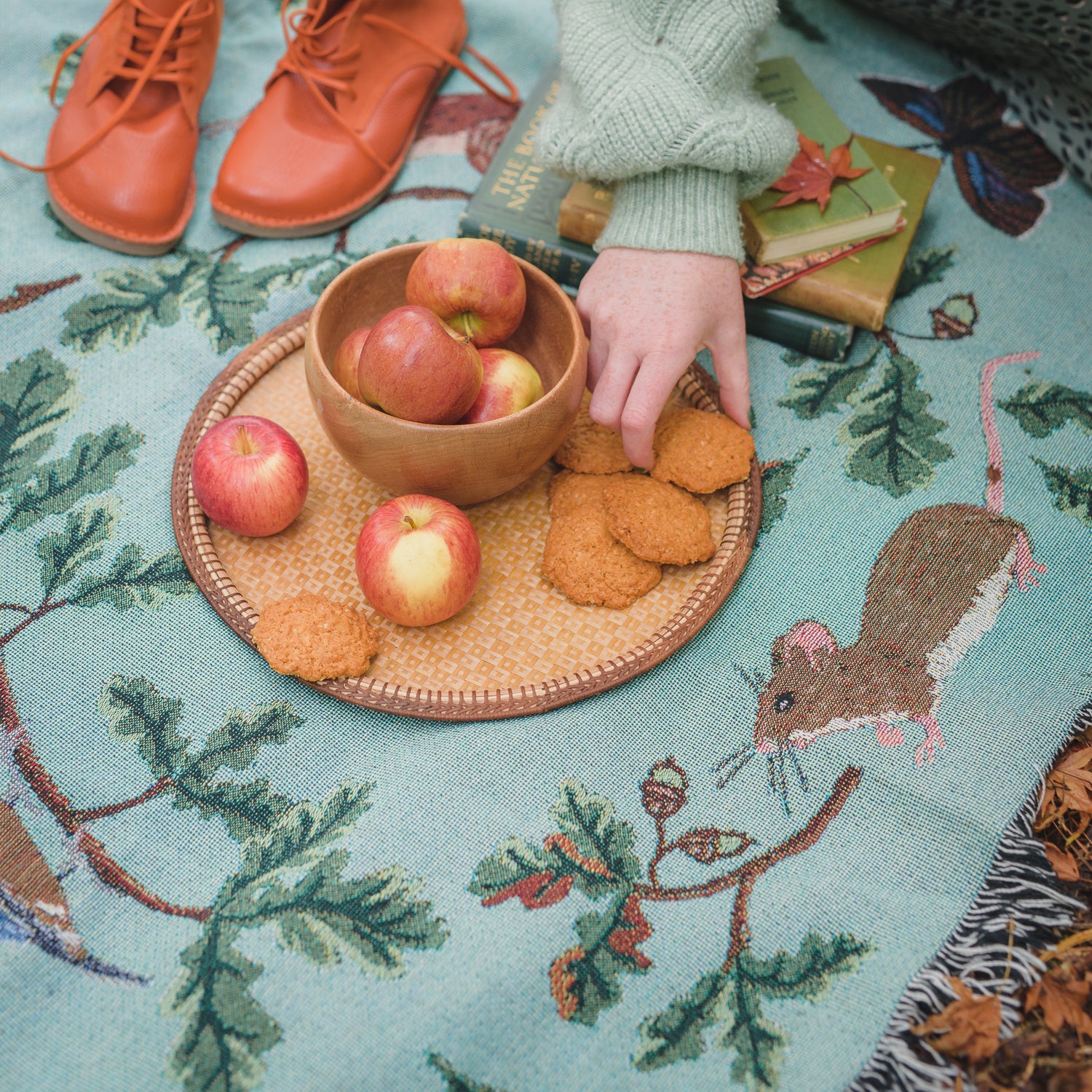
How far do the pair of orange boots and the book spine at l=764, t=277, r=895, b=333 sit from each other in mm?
512

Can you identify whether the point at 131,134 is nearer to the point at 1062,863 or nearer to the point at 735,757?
the point at 735,757

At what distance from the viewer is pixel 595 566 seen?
71cm

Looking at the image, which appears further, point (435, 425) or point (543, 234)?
point (543, 234)

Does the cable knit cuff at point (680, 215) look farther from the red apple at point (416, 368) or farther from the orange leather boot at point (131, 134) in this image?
the orange leather boot at point (131, 134)

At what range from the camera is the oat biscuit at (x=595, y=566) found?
2.33 feet

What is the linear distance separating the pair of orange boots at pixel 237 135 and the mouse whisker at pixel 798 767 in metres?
0.78

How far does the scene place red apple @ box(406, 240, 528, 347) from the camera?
0.71m

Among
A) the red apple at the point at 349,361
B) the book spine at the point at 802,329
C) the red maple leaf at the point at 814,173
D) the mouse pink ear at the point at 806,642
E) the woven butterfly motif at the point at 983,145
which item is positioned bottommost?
the mouse pink ear at the point at 806,642

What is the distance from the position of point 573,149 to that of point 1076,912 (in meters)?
0.75

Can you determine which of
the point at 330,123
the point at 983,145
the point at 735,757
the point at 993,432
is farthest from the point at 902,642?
the point at 330,123

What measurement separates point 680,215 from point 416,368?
0.31m

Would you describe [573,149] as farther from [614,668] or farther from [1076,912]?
[1076,912]

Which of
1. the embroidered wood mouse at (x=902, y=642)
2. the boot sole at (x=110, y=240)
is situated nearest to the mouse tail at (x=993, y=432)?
the embroidered wood mouse at (x=902, y=642)

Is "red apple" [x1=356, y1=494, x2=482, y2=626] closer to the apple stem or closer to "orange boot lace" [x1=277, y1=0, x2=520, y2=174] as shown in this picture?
the apple stem
